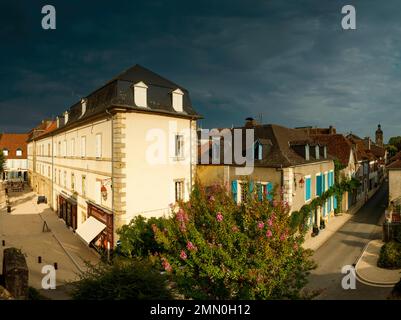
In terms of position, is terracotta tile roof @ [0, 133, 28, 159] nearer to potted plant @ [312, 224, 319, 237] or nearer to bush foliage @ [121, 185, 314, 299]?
potted plant @ [312, 224, 319, 237]

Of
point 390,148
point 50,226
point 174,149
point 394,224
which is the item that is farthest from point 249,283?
point 390,148

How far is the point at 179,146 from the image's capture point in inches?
731

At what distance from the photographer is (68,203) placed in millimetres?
24797

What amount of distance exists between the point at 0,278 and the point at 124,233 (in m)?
7.63

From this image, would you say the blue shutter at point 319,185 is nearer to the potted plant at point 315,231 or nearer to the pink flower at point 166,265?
the potted plant at point 315,231

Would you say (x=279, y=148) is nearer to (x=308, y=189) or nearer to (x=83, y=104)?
(x=308, y=189)

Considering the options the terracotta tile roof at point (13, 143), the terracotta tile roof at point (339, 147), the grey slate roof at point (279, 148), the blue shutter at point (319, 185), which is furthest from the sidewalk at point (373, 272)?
the terracotta tile roof at point (13, 143)

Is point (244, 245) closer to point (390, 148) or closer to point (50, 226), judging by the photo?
point (50, 226)

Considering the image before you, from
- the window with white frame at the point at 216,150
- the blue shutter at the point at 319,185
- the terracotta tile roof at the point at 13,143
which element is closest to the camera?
the window with white frame at the point at 216,150

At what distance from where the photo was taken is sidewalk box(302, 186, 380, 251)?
20781 millimetres

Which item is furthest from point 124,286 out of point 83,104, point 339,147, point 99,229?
point 339,147

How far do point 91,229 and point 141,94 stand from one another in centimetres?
837

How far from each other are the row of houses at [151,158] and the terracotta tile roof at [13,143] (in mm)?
39366

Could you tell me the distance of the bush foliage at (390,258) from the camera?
16203 mm
